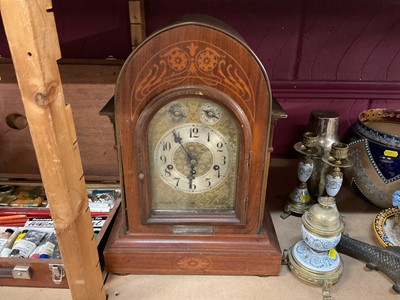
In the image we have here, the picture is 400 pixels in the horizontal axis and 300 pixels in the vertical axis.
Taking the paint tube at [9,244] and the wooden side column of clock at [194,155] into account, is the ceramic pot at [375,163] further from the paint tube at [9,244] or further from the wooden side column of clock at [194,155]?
the paint tube at [9,244]

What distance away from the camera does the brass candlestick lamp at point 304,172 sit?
1.05m

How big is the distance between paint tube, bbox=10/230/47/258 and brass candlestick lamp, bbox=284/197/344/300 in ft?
2.20

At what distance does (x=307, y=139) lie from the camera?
3.45 feet

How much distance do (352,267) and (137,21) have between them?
98cm

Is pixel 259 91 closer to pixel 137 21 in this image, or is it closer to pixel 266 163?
pixel 266 163

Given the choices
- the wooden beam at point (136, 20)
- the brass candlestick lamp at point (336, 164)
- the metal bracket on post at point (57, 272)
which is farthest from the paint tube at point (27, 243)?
the brass candlestick lamp at point (336, 164)

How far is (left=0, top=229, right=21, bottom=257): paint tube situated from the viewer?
89 cm

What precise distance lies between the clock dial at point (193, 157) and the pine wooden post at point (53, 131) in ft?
0.64

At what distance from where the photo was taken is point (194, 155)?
843 mm

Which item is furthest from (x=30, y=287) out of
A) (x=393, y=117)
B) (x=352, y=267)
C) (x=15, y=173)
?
(x=393, y=117)

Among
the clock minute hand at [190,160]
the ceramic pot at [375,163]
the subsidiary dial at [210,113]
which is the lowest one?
the ceramic pot at [375,163]

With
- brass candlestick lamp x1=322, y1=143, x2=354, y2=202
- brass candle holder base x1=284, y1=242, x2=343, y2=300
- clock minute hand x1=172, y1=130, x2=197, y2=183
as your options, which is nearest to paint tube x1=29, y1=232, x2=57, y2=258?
clock minute hand x1=172, y1=130, x2=197, y2=183

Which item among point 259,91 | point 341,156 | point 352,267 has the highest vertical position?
point 259,91

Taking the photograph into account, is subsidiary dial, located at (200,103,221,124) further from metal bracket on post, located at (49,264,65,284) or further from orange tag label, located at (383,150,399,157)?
orange tag label, located at (383,150,399,157)
